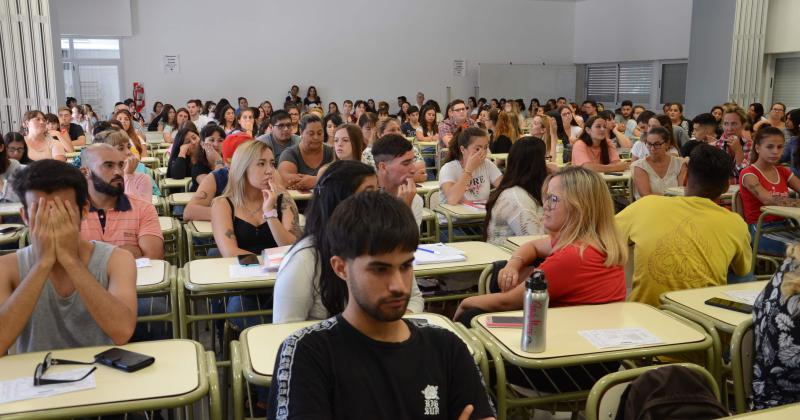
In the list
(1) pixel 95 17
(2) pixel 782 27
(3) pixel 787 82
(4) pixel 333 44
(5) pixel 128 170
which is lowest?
(5) pixel 128 170

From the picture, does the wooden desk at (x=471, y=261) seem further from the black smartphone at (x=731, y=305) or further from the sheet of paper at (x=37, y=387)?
the sheet of paper at (x=37, y=387)

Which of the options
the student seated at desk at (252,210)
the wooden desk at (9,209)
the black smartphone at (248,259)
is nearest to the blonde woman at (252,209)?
the student seated at desk at (252,210)

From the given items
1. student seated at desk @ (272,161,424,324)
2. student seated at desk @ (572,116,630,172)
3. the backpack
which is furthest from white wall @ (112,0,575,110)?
the backpack

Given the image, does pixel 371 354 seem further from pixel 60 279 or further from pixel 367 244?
pixel 60 279

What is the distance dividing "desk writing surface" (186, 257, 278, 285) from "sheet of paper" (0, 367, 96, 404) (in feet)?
3.26

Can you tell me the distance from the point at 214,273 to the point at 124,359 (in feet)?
3.44

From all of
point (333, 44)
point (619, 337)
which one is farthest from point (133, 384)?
point (333, 44)

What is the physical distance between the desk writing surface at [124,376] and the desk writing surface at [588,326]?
3.32 ft

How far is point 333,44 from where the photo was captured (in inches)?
628

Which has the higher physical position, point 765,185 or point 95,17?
point 95,17

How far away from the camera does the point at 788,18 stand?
11031 mm

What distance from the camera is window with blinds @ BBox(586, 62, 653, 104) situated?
1528cm

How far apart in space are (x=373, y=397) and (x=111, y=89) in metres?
15.0

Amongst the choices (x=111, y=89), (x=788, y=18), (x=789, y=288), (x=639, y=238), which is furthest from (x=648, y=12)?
(x=789, y=288)
